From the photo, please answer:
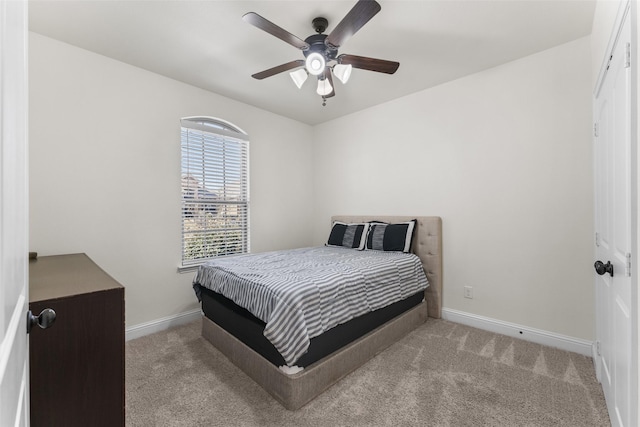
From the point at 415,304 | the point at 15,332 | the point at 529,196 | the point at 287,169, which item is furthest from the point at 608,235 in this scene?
the point at 287,169

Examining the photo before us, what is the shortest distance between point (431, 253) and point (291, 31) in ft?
8.54

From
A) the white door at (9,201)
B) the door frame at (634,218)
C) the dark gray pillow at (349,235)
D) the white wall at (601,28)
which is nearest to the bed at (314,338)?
the dark gray pillow at (349,235)

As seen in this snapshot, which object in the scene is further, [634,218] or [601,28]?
[601,28]

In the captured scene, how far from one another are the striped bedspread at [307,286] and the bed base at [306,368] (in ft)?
0.64

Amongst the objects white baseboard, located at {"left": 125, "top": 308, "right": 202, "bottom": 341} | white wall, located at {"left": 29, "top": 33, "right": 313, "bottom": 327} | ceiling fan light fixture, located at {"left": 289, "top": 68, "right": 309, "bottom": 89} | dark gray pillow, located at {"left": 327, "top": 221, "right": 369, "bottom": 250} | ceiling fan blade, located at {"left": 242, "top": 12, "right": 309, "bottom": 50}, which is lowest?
white baseboard, located at {"left": 125, "top": 308, "right": 202, "bottom": 341}

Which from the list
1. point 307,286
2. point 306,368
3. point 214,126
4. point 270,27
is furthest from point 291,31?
point 306,368

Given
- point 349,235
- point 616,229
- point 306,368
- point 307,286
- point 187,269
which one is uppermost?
point 616,229

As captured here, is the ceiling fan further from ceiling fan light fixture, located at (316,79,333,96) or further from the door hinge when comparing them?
the door hinge

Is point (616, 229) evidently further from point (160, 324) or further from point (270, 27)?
point (160, 324)

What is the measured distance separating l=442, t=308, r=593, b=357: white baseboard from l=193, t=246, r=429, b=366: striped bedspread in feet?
1.69

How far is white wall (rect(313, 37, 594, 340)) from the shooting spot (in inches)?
97.3

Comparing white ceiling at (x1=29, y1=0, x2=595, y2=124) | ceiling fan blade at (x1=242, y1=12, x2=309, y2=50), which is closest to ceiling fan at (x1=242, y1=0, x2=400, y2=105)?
ceiling fan blade at (x1=242, y1=12, x2=309, y2=50)

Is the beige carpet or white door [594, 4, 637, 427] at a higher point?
white door [594, 4, 637, 427]

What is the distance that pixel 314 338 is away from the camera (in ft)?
6.26
